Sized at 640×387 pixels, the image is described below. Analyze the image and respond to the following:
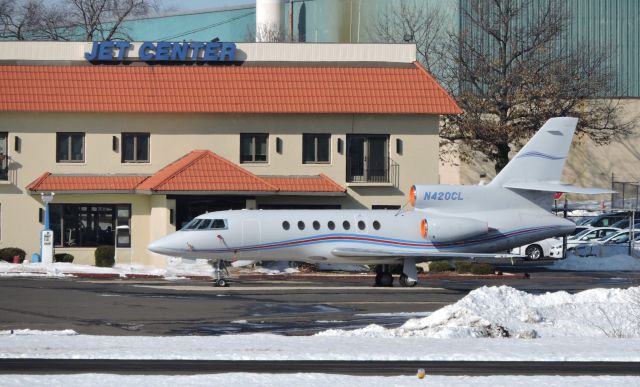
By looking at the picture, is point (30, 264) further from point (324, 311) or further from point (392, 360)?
point (392, 360)

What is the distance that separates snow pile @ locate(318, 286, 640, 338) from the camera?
2439 centimetres

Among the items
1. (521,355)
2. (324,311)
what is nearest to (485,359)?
(521,355)

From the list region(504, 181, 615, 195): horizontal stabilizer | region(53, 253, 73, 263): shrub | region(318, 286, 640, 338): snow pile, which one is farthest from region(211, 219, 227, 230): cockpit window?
region(318, 286, 640, 338): snow pile

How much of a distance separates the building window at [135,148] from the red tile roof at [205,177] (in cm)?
143


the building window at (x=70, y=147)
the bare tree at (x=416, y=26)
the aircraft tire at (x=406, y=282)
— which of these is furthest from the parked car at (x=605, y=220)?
the building window at (x=70, y=147)

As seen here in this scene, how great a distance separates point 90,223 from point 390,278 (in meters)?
14.8

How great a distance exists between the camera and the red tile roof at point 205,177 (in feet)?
152

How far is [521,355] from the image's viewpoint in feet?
68.0

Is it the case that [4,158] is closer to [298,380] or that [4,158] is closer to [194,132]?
[194,132]

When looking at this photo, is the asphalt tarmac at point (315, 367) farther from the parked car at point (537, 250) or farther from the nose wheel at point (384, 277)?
the parked car at point (537, 250)

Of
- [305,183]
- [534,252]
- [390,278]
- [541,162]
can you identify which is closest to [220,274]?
[390,278]

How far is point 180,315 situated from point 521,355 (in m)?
10.6

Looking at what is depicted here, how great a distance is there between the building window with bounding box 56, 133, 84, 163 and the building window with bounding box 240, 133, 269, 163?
22.2 ft

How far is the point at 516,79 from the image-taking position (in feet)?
208
